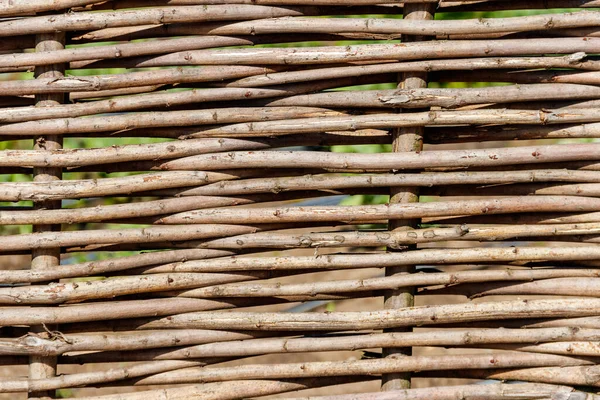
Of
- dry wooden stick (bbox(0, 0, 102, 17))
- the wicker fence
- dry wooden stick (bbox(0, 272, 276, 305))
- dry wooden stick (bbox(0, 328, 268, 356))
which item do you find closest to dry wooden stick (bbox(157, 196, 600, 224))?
the wicker fence

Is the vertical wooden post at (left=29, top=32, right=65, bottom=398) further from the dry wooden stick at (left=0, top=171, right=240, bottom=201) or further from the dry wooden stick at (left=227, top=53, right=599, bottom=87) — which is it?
the dry wooden stick at (left=227, top=53, right=599, bottom=87)

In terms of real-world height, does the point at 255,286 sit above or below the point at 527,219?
below

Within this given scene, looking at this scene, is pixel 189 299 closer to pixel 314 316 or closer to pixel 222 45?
pixel 314 316

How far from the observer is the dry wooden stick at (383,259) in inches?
54.4

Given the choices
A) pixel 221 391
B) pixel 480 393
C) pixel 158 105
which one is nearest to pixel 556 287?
pixel 480 393

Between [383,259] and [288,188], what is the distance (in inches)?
9.4

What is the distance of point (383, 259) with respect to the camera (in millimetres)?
1382

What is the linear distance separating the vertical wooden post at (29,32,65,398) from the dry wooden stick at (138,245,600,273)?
22 cm

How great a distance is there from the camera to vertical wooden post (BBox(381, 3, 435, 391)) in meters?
1.39

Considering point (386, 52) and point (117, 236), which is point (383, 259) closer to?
point (386, 52)

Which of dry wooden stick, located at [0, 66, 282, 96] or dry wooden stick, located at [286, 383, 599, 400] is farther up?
dry wooden stick, located at [0, 66, 282, 96]

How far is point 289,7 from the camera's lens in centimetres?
139

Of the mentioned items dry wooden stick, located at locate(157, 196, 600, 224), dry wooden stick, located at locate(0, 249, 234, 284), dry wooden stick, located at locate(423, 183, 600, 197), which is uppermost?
dry wooden stick, located at locate(423, 183, 600, 197)

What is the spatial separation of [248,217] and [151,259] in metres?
0.21
